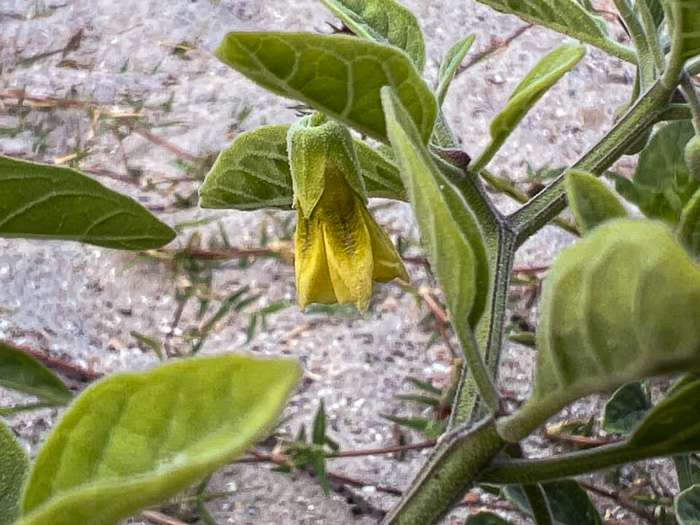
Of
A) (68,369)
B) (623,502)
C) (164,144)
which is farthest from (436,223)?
(164,144)

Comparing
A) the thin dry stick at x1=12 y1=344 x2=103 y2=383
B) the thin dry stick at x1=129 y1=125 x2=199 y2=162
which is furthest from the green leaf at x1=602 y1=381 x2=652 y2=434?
the thin dry stick at x1=129 y1=125 x2=199 y2=162

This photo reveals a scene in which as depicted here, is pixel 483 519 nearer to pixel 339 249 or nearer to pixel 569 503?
pixel 569 503

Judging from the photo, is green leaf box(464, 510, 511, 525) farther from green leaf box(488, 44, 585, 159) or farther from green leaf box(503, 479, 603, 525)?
green leaf box(488, 44, 585, 159)

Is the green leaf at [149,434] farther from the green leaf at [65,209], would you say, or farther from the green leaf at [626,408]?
the green leaf at [626,408]

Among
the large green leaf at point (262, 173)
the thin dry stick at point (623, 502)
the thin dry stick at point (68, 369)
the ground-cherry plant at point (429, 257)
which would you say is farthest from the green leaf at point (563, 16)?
the thin dry stick at point (68, 369)

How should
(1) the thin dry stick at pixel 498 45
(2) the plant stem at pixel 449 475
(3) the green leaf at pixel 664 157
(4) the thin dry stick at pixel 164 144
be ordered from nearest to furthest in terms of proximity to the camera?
(2) the plant stem at pixel 449 475 → (3) the green leaf at pixel 664 157 → (4) the thin dry stick at pixel 164 144 → (1) the thin dry stick at pixel 498 45
